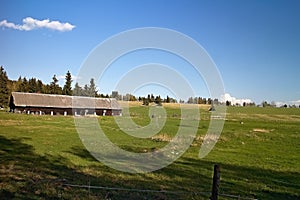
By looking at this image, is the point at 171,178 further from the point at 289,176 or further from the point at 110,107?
the point at 110,107

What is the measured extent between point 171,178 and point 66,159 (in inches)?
224

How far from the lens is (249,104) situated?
7343 inches

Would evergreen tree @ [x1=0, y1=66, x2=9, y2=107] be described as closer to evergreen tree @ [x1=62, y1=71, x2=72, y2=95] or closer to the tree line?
the tree line

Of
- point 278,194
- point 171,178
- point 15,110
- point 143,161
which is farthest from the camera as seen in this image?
point 15,110

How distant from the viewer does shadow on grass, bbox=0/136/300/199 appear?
346 inches

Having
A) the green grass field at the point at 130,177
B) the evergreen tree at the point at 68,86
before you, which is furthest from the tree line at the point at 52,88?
the green grass field at the point at 130,177

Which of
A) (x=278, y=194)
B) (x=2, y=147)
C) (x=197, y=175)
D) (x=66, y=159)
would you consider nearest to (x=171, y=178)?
(x=197, y=175)

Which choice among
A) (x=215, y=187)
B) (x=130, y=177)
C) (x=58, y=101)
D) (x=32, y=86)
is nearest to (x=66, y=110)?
(x=58, y=101)

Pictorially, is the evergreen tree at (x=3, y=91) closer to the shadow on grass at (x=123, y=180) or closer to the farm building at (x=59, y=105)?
the farm building at (x=59, y=105)

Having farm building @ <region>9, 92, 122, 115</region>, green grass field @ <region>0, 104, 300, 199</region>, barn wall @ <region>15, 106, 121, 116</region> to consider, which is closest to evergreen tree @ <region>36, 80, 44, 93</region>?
farm building @ <region>9, 92, 122, 115</region>

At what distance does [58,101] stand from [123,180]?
2432 inches

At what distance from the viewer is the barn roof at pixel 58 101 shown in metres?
65.3

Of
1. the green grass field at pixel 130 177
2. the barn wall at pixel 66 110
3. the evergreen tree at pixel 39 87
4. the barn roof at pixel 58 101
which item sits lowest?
the green grass field at pixel 130 177

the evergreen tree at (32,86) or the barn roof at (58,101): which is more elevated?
the evergreen tree at (32,86)
